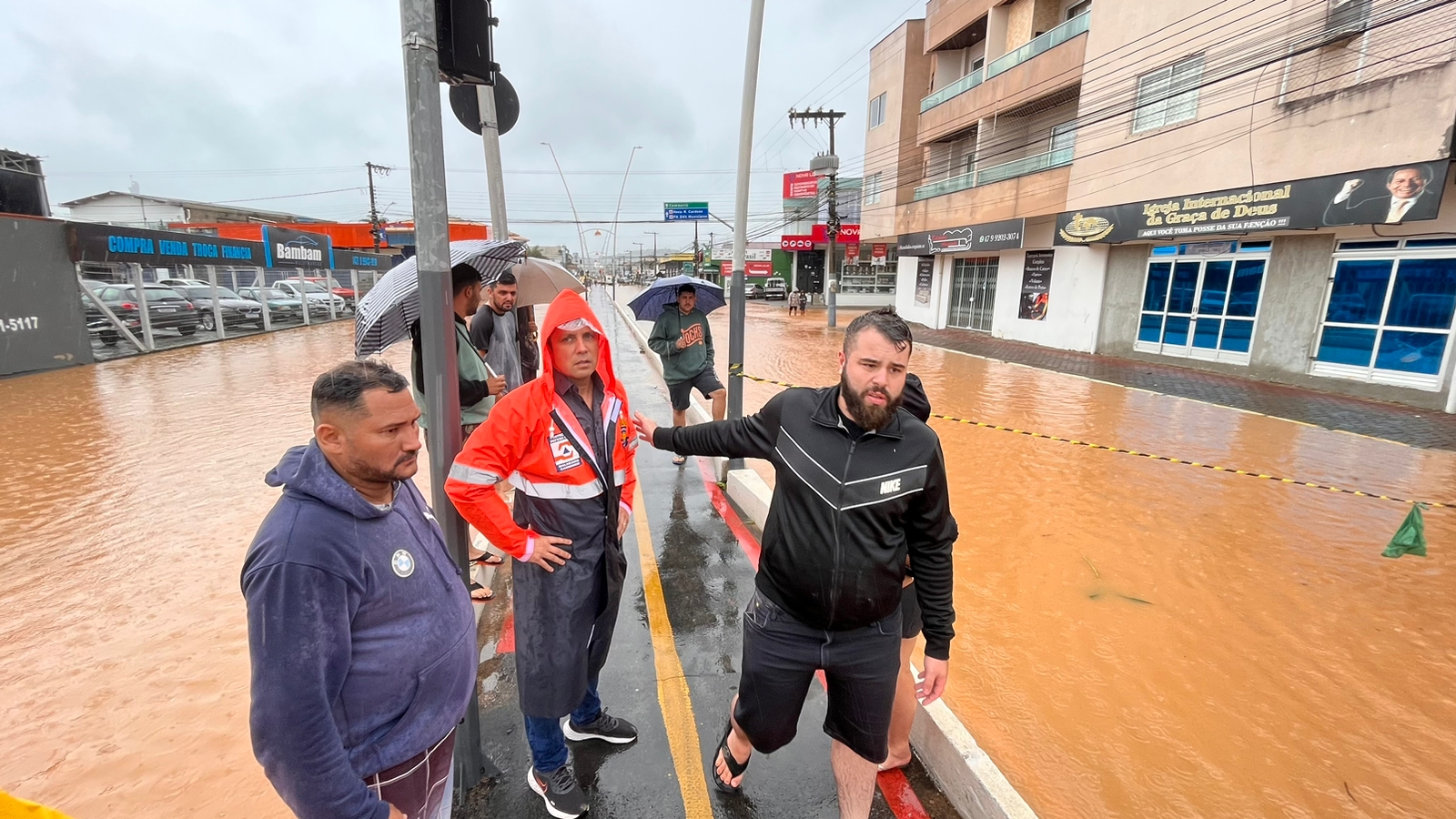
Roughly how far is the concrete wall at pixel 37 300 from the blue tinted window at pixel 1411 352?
24844 millimetres

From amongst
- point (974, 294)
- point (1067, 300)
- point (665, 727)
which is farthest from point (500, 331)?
point (974, 294)

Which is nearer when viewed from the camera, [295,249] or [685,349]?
[685,349]

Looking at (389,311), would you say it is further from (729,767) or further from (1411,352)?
(1411,352)

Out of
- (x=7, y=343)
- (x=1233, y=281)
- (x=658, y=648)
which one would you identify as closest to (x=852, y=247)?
(x=1233, y=281)

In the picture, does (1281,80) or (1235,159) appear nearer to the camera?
(1281,80)

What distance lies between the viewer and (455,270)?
397 centimetres

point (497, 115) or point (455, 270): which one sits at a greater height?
point (497, 115)

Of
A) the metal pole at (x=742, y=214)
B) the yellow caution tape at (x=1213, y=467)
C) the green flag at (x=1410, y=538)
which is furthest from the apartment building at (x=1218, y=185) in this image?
the metal pole at (x=742, y=214)

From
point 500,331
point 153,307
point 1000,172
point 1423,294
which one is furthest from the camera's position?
point 1000,172

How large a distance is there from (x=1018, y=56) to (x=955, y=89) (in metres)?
3.53

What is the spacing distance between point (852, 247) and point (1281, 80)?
32141mm

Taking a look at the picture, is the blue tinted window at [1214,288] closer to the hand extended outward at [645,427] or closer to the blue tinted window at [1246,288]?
the blue tinted window at [1246,288]

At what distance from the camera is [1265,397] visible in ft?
37.7

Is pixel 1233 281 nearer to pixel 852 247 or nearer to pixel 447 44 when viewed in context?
pixel 447 44
